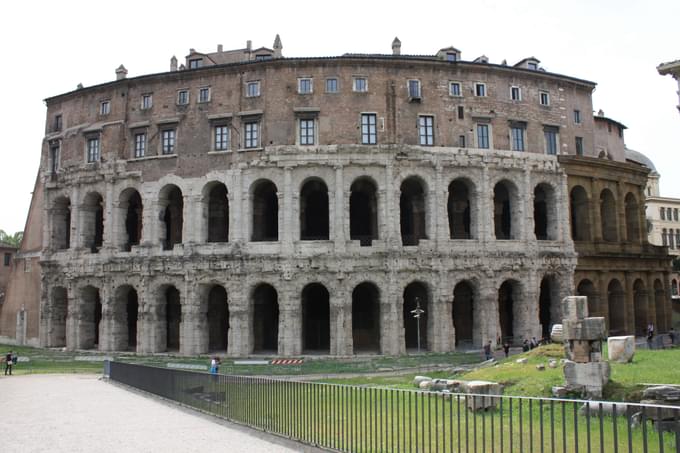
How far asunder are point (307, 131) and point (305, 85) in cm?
273

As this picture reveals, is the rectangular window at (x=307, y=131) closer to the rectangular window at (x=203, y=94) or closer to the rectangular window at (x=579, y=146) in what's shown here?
the rectangular window at (x=203, y=94)

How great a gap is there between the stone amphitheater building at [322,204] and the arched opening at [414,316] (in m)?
0.13

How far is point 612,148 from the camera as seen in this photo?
142 ft

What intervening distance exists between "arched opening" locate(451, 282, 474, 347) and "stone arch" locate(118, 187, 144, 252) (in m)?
20.2

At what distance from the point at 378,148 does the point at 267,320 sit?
493 inches

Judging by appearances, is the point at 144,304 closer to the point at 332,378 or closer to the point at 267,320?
the point at 267,320

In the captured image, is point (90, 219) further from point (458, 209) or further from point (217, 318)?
point (458, 209)

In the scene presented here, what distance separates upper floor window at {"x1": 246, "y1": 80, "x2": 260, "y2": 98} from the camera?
3494 centimetres

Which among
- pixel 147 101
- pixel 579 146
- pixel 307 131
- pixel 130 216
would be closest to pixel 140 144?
pixel 147 101

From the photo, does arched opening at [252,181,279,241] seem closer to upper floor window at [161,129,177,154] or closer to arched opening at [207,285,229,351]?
arched opening at [207,285,229,351]

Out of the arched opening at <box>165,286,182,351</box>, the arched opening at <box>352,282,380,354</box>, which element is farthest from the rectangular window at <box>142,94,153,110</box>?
the arched opening at <box>352,282,380,354</box>

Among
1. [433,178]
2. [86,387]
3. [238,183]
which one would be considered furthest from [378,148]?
[86,387]

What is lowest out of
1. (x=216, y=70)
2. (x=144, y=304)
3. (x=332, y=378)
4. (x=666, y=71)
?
(x=332, y=378)

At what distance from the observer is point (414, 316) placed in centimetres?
3553
